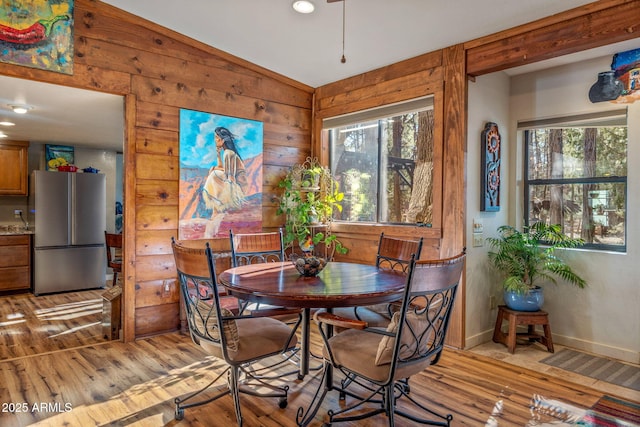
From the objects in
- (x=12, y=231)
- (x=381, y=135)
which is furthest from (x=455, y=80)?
(x=12, y=231)

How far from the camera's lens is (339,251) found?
4.45 m

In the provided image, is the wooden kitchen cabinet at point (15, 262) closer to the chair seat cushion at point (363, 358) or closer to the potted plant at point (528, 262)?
the chair seat cushion at point (363, 358)

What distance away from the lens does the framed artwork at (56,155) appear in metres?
6.18

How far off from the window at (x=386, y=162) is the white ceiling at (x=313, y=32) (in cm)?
53

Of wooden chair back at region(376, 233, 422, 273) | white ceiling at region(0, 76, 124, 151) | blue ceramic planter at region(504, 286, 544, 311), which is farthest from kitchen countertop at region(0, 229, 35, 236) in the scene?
blue ceramic planter at region(504, 286, 544, 311)

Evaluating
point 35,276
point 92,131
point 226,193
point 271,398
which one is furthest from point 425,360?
point 35,276

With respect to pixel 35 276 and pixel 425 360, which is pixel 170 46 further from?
pixel 35 276

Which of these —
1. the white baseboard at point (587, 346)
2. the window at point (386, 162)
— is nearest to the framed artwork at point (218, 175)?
the window at point (386, 162)

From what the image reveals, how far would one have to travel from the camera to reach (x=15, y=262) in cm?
559

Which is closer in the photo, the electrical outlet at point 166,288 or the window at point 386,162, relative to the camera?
the electrical outlet at point 166,288

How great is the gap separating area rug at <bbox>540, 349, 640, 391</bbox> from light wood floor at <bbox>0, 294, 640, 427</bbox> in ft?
1.01

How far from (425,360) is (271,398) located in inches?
42.9

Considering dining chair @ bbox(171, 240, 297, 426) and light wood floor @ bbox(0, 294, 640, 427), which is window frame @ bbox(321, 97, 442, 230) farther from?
dining chair @ bbox(171, 240, 297, 426)

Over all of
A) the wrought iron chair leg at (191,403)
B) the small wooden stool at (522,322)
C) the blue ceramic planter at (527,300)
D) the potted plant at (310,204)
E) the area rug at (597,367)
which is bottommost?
the area rug at (597,367)
